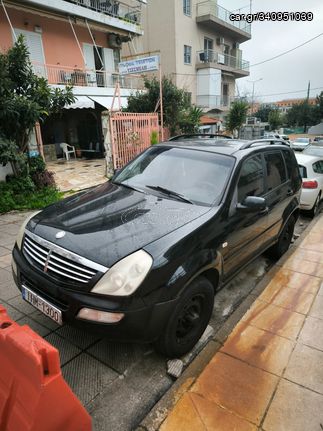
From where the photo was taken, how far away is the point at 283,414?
2062 mm

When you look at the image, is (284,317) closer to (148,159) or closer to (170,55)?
(148,159)

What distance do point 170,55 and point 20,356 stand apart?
2351 centimetres

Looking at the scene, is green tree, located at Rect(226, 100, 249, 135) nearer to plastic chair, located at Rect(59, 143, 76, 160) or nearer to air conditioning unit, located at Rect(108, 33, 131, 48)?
air conditioning unit, located at Rect(108, 33, 131, 48)

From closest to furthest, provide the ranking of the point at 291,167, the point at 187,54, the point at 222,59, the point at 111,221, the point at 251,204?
the point at 111,221 < the point at 251,204 < the point at 291,167 < the point at 187,54 < the point at 222,59

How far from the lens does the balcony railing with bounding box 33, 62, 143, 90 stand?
1293 cm

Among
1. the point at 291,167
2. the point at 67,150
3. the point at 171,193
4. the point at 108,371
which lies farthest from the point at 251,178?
the point at 67,150

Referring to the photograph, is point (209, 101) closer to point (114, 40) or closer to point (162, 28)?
point (162, 28)

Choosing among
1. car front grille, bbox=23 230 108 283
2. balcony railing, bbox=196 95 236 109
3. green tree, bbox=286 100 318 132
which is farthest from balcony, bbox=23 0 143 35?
green tree, bbox=286 100 318 132

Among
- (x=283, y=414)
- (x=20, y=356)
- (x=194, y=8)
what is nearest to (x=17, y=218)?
(x=20, y=356)

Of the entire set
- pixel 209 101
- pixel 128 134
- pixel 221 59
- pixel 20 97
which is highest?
pixel 221 59

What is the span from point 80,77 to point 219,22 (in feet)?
49.0

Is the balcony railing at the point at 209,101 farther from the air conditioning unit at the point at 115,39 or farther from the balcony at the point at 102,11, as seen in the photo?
the air conditioning unit at the point at 115,39

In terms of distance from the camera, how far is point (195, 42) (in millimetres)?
23031

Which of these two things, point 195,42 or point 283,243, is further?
point 195,42
